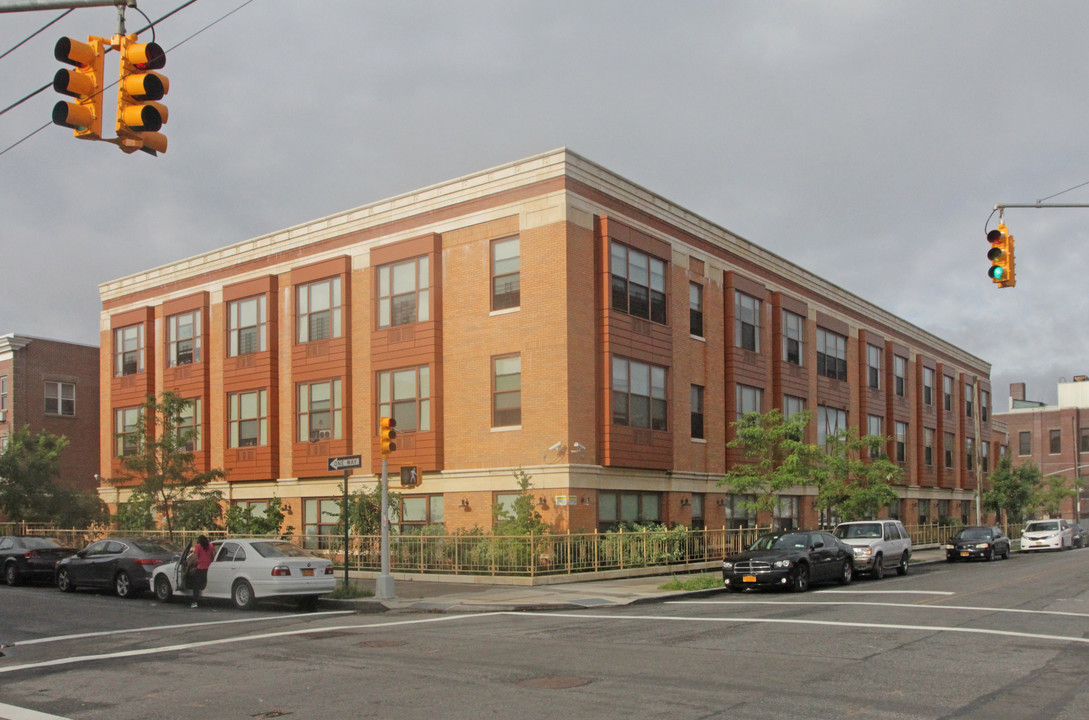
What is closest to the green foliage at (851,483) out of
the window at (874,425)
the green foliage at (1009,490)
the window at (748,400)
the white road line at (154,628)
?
the window at (748,400)

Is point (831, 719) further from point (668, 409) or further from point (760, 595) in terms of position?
point (668, 409)

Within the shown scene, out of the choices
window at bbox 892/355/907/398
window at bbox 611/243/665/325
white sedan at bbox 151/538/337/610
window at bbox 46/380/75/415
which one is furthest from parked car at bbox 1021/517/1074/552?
window at bbox 46/380/75/415

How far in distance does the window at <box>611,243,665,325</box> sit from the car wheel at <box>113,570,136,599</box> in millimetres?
15385

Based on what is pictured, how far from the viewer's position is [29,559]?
1120 inches

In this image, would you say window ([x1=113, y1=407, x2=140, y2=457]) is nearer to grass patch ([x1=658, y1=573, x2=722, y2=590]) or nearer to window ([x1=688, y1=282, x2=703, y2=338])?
window ([x1=688, y1=282, x2=703, y2=338])

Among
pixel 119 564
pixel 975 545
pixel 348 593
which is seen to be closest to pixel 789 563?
pixel 348 593

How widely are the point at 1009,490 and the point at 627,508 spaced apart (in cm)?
3852

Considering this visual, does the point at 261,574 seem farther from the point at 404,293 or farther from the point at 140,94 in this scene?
the point at 404,293

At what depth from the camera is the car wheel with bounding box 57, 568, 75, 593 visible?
84.8 ft

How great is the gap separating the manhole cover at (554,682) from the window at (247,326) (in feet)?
93.3

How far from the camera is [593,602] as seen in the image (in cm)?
2173

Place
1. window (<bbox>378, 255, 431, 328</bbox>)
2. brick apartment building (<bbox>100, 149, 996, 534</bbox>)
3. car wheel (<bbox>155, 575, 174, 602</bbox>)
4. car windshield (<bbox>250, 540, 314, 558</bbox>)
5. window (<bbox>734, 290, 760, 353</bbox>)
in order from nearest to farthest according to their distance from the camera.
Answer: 1. car windshield (<bbox>250, 540, 314, 558</bbox>)
2. car wheel (<bbox>155, 575, 174, 602</bbox>)
3. brick apartment building (<bbox>100, 149, 996, 534</bbox>)
4. window (<bbox>378, 255, 431, 328</bbox>)
5. window (<bbox>734, 290, 760, 353</bbox>)

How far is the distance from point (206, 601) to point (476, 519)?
9.51 metres

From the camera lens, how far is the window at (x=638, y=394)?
30.9 meters
